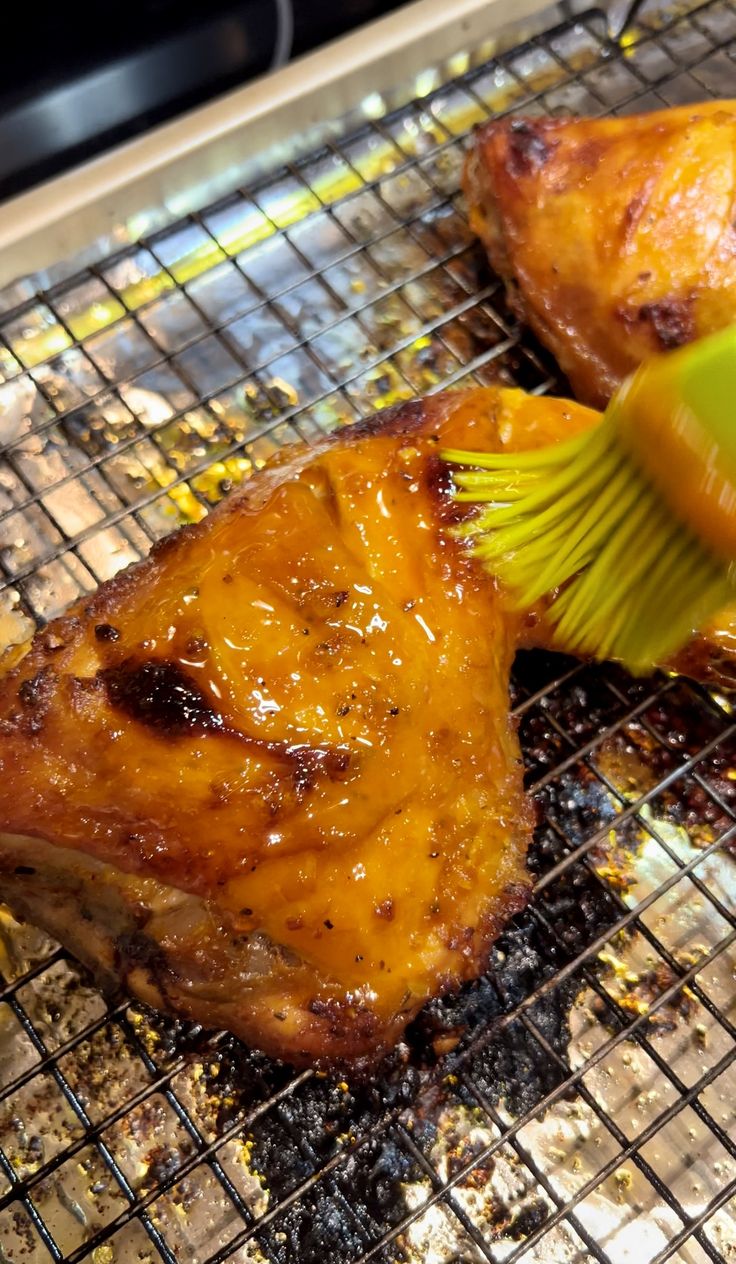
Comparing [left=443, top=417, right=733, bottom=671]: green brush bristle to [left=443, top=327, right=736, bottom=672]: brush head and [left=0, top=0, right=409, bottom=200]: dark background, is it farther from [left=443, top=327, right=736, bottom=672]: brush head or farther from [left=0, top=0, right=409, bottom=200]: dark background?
[left=0, top=0, right=409, bottom=200]: dark background

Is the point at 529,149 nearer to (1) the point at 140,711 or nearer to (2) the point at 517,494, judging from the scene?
(2) the point at 517,494

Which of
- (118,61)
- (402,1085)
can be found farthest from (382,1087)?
(118,61)

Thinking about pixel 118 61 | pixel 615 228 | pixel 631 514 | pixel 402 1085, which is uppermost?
pixel 118 61

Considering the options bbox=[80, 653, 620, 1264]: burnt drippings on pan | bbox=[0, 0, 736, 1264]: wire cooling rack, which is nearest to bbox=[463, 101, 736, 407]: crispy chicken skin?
bbox=[0, 0, 736, 1264]: wire cooling rack

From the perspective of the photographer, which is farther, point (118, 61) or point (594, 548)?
point (118, 61)

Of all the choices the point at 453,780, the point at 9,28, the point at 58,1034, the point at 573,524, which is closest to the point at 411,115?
the point at 9,28

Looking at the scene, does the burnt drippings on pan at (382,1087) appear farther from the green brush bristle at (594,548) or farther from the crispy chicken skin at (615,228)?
the crispy chicken skin at (615,228)

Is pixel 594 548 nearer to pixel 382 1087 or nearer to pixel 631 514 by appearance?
pixel 631 514
